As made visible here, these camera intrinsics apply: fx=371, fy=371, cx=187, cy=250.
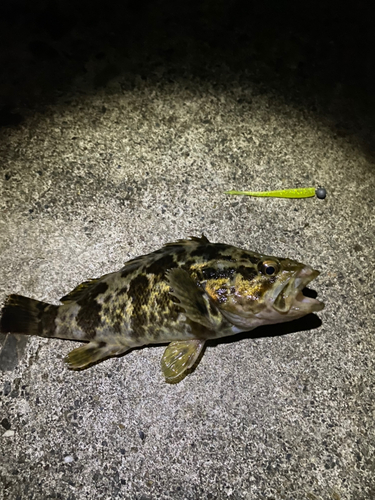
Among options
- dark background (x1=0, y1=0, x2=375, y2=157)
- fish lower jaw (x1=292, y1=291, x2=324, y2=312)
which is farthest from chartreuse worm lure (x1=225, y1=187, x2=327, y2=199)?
fish lower jaw (x1=292, y1=291, x2=324, y2=312)

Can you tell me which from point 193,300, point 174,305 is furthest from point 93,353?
point 193,300

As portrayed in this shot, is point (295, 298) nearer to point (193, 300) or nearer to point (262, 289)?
point (262, 289)

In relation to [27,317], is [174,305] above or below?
above

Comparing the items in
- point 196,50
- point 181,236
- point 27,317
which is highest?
point 196,50

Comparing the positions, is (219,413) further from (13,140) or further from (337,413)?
(13,140)

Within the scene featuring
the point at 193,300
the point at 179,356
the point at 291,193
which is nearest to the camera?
the point at 193,300

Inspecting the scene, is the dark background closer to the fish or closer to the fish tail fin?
the fish tail fin

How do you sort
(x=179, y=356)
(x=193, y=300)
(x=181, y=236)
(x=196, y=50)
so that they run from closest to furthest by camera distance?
1. (x=193, y=300)
2. (x=179, y=356)
3. (x=181, y=236)
4. (x=196, y=50)
